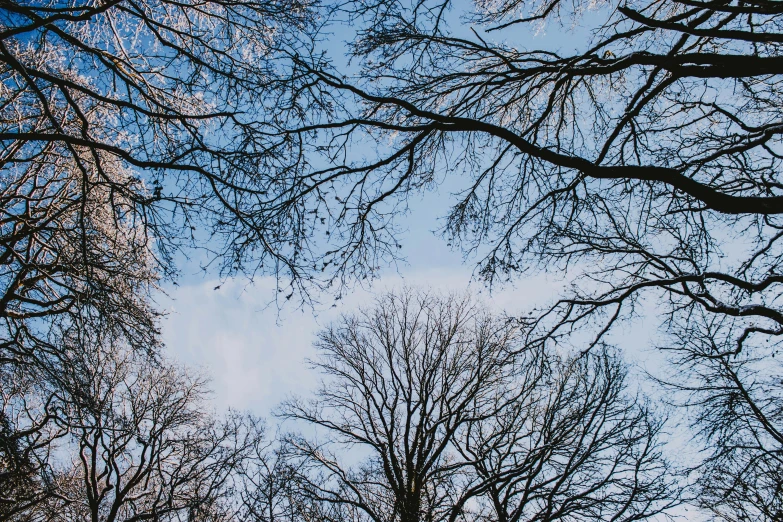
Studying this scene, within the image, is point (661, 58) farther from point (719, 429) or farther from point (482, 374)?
point (482, 374)

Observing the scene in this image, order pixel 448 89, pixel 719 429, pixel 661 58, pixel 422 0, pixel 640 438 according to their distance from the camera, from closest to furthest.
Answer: pixel 661 58 < pixel 422 0 < pixel 448 89 < pixel 719 429 < pixel 640 438

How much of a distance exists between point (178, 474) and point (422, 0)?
13988 mm

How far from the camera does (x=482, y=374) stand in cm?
1168

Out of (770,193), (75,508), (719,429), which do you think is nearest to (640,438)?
(719,429)

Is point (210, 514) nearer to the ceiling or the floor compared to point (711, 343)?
nearer to the floor

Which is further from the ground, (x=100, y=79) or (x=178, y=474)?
(x=100, y=79)

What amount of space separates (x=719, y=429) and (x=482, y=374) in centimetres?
527

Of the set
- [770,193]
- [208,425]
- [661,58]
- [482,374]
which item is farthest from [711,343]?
[208,425]

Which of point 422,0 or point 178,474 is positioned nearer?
point 422,0

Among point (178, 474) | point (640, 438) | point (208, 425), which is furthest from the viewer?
point (208, 425)

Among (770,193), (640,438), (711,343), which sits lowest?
(640,438)

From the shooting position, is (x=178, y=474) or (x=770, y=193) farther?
(x=178, y=474)

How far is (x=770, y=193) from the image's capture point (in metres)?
5.84

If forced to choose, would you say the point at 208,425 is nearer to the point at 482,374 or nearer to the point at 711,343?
the point at 482,374
